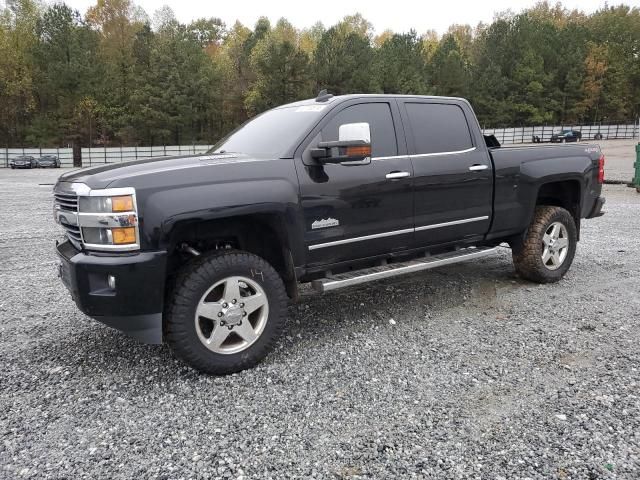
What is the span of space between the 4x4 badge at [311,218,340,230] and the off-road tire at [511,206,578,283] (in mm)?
2540

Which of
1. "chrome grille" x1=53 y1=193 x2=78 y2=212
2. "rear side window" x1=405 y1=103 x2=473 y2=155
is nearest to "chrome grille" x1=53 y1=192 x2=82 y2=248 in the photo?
"chrome grille" x1=53 y1=193 x2=78 y2=212

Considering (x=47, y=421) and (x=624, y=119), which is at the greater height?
(x=624, y=119)

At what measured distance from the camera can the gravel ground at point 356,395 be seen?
253 cm

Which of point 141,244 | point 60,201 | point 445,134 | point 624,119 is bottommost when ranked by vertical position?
point 141,244

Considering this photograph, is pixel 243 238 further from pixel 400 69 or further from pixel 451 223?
pixel 400 69

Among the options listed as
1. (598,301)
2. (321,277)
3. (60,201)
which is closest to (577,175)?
(598,301)

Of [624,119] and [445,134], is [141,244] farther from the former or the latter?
[624,119]

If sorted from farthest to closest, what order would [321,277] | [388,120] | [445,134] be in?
[445,134] → [388,120] → [321,277]

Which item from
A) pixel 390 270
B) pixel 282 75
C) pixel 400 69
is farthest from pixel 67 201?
pixel 400 69

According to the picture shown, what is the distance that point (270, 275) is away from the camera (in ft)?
11.6

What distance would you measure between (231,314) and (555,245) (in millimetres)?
3834

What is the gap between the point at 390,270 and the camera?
4172mm

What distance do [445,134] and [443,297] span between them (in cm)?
164

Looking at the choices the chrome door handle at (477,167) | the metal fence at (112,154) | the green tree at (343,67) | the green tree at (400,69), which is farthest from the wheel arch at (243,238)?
the green tree at (400,69)
